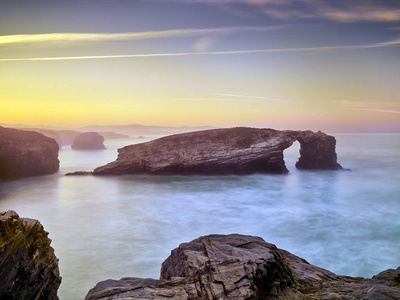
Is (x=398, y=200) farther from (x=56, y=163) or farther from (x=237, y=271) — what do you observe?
(x=56, y=163)

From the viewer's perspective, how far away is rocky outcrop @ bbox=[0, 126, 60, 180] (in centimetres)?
2753

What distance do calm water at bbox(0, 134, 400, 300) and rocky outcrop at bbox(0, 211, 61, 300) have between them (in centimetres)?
243

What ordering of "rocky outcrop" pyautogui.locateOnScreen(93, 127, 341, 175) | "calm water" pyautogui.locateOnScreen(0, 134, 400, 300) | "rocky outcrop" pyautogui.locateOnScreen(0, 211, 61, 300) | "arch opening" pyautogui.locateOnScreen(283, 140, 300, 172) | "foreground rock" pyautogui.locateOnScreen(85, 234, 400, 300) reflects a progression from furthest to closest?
"arch opening" pyautogui.locateOnScreen(283, 140, 300, 172), "rocky outcrop" pyautogui.locateOnScreen(93, 127, 341, 175), "calm water" pyautogui.locateOnScreen(0, 134, 400, 300), "rocky outcrop" pyautogui.locateOnScreen(0, 211, 61, 300), "foreground rock" pyautogui.locateOnScreen(85, 234, 400, 300)

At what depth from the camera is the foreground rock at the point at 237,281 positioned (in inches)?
174

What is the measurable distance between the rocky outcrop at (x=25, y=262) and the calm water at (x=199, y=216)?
243 centimetres

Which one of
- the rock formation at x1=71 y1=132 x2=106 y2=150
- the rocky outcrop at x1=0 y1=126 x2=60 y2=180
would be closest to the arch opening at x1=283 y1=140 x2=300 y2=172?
the rocky outcrop at x1=0 y1=126 x2=60 y2=180

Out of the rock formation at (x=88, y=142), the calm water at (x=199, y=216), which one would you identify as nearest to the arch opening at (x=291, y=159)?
the calm water at (x=199, y=216)

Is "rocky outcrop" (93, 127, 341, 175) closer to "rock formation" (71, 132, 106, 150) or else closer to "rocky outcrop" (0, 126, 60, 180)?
"rocky outcrop" (0, 126, 60, 180)

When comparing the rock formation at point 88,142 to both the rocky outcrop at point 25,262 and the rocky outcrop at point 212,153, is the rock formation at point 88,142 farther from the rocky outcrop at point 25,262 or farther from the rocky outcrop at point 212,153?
the rocky outcrop at point 25,262

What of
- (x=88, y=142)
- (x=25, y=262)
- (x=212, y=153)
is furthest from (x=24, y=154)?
(x=88, y=142)

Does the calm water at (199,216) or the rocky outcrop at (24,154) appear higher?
the rocky outcrop at (24,154)

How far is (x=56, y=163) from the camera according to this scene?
33.8 meters

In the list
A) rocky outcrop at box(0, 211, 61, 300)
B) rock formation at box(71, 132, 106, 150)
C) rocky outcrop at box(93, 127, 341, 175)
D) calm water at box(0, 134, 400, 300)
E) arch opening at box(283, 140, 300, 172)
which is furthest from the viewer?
rock formation at box(71, 132, 106, 150)

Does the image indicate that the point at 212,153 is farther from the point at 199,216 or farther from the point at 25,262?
the point at 25,262
